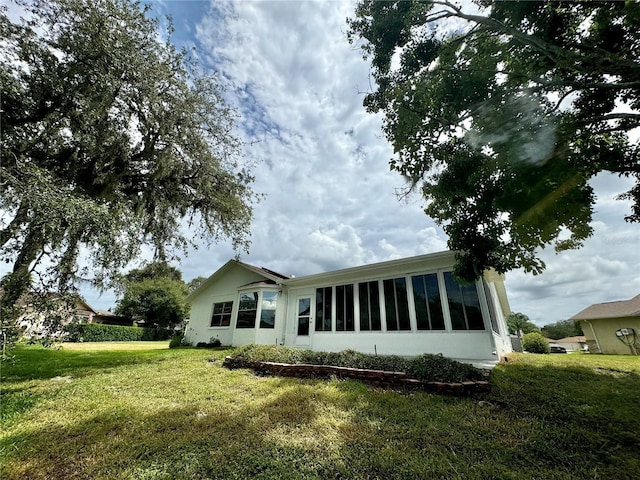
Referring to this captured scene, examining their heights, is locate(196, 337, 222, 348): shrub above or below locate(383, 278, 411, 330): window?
below

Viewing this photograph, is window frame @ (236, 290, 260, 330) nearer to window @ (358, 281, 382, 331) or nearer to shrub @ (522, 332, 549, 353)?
window @ (358, 281, 382, 331)

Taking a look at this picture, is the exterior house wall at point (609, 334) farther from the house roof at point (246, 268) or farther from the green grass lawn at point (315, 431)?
the house roof at point (246, 268)

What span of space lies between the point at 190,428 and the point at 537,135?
24.8 ft

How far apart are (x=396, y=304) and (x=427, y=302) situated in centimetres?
112

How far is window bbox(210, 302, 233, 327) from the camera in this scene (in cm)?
1494

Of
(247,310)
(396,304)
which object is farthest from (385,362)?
(247,310)

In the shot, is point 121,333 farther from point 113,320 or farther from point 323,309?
point 323,309

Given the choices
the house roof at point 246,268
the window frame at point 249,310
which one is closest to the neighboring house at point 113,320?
the house roof at point 246,268

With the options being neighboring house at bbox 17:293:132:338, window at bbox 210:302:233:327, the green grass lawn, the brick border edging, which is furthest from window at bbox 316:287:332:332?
neighboring house at bbox 17:293:132:338

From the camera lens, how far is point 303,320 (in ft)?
40.6

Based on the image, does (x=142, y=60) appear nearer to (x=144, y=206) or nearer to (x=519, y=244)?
(x=144, y=206)

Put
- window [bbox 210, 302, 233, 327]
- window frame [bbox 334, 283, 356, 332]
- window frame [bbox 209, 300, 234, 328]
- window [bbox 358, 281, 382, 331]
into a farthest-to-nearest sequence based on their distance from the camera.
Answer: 1. window [bbox 210, 302, 233, 327]
2. window frame [bbox 209, 300, 234, 328]
3. window frame [bbox 334, 283, 356, 332]
4. window [bbox 358, 281, 382, 331]

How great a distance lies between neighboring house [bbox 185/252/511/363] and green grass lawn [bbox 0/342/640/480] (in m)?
2.14

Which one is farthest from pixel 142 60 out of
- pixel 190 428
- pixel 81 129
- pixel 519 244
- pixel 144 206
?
pixel 519 244
